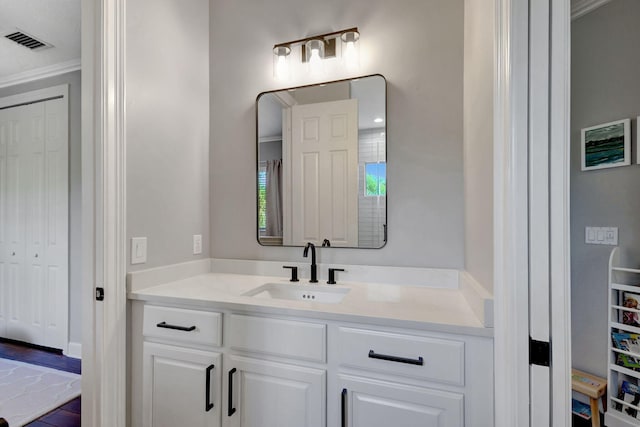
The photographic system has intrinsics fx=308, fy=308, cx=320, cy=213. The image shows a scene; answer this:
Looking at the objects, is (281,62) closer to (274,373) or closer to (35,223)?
(274,373)

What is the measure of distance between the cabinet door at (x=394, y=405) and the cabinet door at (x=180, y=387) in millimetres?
553

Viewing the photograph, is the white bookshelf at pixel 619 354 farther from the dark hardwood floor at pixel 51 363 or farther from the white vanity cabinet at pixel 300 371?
the dark hardwood floor at pixel 51 363

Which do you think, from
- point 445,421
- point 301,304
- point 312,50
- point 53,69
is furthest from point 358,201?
point 53,69

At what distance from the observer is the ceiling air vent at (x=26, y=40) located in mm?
2289

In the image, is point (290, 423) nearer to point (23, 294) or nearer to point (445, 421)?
point (445, 421)

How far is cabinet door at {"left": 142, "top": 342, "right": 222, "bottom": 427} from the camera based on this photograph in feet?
4.28

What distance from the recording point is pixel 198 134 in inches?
75.9

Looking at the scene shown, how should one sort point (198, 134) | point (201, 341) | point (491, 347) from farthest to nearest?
point (198, 134)
point (201, 341)
point (491, 347)

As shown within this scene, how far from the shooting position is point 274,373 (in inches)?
48.0

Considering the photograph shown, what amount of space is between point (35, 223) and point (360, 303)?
10.6 feet

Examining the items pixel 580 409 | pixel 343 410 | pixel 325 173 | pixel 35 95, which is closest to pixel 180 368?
pixel 343 410

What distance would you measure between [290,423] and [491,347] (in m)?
0.79

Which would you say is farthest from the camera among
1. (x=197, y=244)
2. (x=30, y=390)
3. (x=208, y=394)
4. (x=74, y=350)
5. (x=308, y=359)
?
(x=74, y=350)

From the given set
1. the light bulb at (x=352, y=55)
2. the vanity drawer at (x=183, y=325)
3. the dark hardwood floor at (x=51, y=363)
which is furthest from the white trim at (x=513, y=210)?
the dark hardwood floor at (x=51, y=363)
